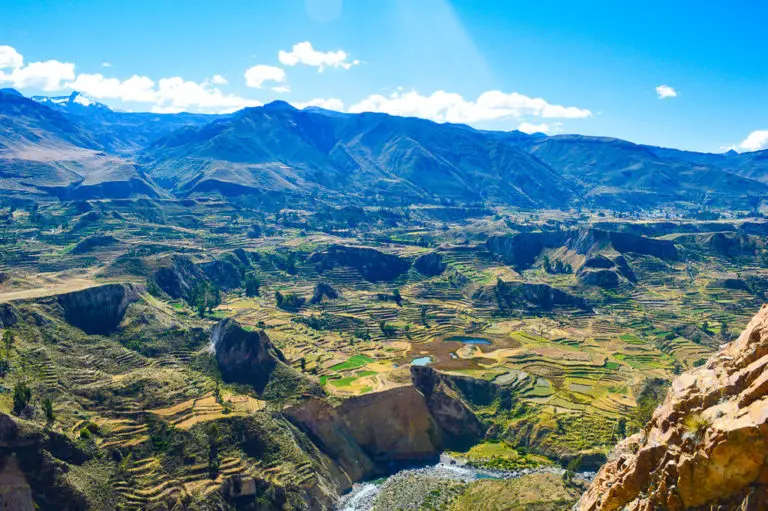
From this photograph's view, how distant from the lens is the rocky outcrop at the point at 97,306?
11775 centimetres

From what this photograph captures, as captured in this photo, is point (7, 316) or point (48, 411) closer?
point (48, 411)

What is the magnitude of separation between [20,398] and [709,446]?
83.0 meters

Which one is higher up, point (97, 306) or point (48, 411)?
point (97, 306)

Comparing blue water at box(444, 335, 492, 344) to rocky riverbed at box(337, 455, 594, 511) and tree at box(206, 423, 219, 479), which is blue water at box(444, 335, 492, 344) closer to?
rocky riverbed at box(337, 455, 594, 511)

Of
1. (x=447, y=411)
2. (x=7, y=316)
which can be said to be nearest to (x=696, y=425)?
(x=447, y=411)

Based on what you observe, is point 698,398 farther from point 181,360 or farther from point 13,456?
point 181,360

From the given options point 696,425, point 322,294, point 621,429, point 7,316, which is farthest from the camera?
point 322,294

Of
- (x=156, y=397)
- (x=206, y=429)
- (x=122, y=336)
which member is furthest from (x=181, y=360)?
(x=206, y=429)

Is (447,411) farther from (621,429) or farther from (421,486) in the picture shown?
(621,429)

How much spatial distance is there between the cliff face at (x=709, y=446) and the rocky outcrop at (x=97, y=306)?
378 feet

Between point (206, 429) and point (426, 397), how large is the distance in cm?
4318

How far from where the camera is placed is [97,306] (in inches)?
4887

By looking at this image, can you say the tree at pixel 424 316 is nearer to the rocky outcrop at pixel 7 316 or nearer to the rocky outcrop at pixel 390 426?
the rocky outcrop at pixel 390 426

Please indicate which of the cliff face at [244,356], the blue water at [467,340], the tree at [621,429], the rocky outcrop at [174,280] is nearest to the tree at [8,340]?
the cliff face at [244,356]
